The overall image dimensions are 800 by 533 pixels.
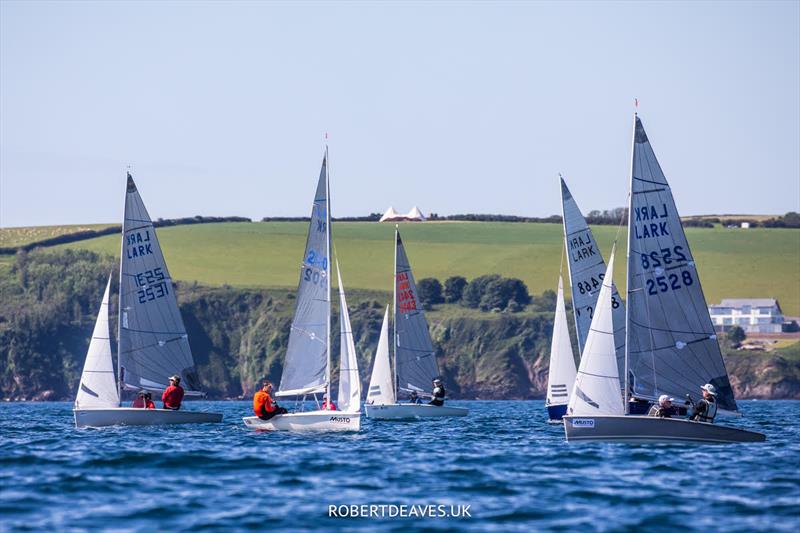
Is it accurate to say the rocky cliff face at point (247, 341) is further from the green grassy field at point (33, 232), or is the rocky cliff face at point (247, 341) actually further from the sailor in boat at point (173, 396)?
the sailor in boat at point (173, 396)

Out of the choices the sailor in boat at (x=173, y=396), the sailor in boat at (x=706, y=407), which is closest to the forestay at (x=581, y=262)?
the sailor in boat at (x=706, y=407)

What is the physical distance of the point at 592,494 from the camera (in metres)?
25.7

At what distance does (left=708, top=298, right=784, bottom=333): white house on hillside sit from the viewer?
135 metres

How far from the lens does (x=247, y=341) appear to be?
444ft

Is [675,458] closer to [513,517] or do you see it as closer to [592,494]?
[592,494]

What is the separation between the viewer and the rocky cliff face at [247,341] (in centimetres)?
12694

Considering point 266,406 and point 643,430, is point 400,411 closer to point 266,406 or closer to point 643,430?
point 266,406

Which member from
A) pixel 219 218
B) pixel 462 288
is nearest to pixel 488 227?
pixel 462 288

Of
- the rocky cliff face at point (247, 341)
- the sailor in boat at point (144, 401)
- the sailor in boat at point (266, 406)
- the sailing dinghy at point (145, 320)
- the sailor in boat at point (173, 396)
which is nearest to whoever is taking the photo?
the sailor in boat at point (266, 406)

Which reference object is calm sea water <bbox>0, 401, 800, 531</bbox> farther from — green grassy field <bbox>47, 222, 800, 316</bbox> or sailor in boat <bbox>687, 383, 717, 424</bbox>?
green grassy field <bbox>47, 222, 800, 316</bbox>

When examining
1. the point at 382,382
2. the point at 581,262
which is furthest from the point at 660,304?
the point at 382,382

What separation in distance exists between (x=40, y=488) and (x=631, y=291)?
16.8 metres

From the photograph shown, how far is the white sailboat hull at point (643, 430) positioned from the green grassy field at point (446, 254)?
99.9 metres

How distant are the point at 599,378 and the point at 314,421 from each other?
939 cm
